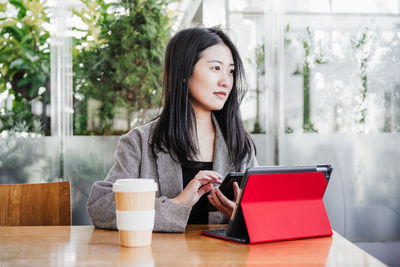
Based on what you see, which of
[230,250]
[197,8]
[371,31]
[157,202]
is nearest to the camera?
[230,250]

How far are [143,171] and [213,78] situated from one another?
0.44 meters

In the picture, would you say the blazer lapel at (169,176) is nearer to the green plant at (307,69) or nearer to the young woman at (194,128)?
the young woman at (194,128)

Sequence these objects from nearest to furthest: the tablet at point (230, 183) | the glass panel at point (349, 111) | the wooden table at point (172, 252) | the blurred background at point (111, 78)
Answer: the wooden table at point (172, 252) → the tablet at point (230, 183) → the glass panel at point (349, 111) → the blurred background at point (111, 78)

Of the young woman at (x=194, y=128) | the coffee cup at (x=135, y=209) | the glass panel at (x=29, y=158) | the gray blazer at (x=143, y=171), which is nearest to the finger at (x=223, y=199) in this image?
the gray blazer at (x=143, y=171)

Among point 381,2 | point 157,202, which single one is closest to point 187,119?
point 157,202

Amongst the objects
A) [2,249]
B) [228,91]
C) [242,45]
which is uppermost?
[242,45]

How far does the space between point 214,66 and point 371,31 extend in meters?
1.86

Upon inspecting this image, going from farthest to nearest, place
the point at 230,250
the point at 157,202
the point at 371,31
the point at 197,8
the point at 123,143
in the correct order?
the point at 197,8 → the point at 371,31 → the point at 123,143 → the point at 157,202 → the point at 230,250

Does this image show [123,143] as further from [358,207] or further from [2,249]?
[358,207]

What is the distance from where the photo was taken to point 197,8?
331cm

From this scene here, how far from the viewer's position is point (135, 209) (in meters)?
1.00

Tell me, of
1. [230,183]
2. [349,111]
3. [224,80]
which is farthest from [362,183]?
[230,183]

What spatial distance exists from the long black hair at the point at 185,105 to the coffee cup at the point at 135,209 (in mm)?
610

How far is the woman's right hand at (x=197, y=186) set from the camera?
4.21 feet
